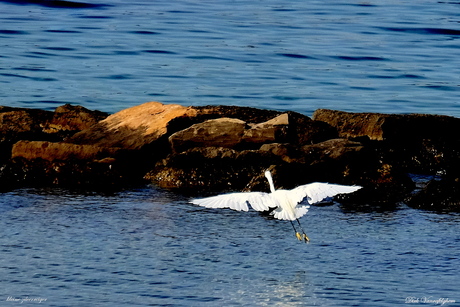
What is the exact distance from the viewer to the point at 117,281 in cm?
745

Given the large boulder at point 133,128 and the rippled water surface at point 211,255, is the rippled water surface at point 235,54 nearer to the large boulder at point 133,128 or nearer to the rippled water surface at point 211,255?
the large boulder at point 133,128

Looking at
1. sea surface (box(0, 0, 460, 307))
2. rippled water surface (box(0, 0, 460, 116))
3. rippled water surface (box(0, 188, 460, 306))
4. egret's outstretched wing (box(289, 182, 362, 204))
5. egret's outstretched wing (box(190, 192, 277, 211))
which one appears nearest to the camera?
rippled water surface (box(0, 188, 460, 306))

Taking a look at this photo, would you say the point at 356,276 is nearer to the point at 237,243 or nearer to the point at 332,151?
the point at 237,243

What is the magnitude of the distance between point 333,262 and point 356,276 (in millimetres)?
415

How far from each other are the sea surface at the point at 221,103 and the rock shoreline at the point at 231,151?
495mm

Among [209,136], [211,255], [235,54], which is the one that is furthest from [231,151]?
[235,54]

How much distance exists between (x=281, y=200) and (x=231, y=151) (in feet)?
9.70

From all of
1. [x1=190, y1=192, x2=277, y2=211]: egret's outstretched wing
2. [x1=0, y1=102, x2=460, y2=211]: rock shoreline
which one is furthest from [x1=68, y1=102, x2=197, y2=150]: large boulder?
[x1=190, y1=192, x2=277, y2=211]: egret's outstretched wing

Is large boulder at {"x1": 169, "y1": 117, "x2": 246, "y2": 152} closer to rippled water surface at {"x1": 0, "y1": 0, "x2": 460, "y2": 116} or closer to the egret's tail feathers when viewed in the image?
the egret's tail feathers

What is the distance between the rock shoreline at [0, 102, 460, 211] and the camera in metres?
10.7

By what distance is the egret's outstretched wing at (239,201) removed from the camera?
8.16 m

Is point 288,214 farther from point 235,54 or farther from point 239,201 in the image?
point 235,54

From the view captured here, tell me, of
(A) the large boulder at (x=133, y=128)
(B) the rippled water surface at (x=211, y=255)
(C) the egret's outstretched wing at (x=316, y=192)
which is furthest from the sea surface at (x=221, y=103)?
(A) the large boulder at (x=133, y=128)

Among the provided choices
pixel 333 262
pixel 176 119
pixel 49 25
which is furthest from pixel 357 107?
pixel 49 25
